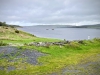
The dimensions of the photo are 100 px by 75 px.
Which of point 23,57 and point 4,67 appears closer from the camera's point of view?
point 4,67

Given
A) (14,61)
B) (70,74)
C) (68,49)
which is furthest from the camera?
(68,49)

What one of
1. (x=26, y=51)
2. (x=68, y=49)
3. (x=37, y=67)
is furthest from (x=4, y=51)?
(x=68, y=49)

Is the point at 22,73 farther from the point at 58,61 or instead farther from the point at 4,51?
the point at 4,51

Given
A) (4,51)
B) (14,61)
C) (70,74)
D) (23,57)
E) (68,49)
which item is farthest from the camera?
(68,49)

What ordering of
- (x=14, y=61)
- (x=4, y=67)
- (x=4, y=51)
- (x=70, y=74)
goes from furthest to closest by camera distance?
(x=4, y=51), (x=14, y=61), (x=4, y=67), (x=70, y=74)

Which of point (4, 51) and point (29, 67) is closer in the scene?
point (29, 67)

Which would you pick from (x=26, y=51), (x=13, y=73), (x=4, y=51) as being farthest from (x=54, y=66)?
(x=4, y=51)

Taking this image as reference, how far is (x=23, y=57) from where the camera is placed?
604 inches

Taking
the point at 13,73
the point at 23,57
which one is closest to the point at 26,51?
the point at 23,57

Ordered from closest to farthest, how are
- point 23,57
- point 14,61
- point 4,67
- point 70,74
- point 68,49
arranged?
point 70,74 → point 4,67 → point 14,61 → point 23,57 → point 68,49

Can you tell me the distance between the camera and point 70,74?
11.3m

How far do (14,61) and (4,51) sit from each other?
313 centimetres

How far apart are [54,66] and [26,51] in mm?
5105

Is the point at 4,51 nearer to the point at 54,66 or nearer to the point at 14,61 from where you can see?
the point at 14,61
